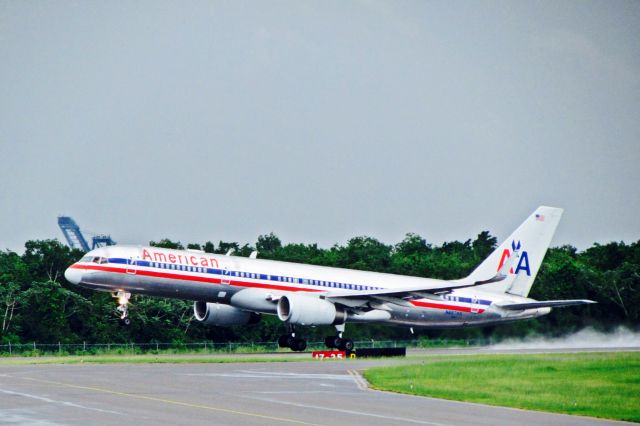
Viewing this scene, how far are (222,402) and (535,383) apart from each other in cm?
1260

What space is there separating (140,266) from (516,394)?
2914cm

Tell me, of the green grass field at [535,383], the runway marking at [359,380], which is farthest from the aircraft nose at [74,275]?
the green grass field at [535,383]

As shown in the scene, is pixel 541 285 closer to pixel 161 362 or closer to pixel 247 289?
pixel 247 289

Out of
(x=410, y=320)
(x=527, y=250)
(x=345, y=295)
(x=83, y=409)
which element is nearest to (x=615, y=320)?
(x=527, y=250)

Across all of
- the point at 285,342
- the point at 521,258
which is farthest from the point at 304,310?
the point at 521,258

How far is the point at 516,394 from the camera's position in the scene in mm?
30906

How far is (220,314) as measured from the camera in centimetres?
6228

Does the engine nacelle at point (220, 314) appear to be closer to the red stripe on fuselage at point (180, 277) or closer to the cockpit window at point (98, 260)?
the red stripe on fuselage at point (180, 277)

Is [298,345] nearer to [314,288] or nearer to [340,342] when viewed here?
[340,342]

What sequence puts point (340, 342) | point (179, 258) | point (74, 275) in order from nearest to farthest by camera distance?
point (74, 275), point (179, 258), point (340, 342)

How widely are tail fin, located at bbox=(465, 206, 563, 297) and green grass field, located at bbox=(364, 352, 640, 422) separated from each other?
21474mm

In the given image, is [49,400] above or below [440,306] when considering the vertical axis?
below

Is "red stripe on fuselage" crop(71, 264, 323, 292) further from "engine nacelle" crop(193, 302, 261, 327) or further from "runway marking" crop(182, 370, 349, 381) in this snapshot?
"runway marking" crop(182, 370, 349, 381)

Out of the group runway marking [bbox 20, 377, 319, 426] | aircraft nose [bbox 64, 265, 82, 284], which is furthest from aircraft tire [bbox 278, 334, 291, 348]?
runway marking [bbox 20, 377, 319, 426]
